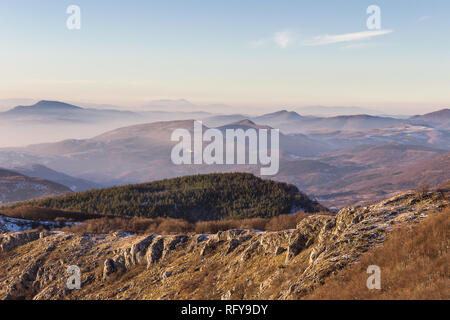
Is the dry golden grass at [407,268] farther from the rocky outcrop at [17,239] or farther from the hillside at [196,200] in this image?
the hillside at [196,200]

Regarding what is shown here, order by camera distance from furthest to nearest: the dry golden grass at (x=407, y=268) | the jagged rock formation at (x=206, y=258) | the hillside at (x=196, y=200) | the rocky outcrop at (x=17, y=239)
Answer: the hillside at (x=196, y=200)
the rocky outcrop at (x=17, y=239)
the jagged rock formation at (x=206, y=258)
the dry golden grass at (x=407, y=268)

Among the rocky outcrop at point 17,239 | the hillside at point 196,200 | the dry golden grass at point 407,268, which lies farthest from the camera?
the hillside at point 196,200

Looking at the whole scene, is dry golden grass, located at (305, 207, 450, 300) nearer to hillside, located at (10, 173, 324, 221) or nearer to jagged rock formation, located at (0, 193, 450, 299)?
jagged rock formation, located at (0, 193, 450, 299)

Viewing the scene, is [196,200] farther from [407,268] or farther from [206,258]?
[407,268]

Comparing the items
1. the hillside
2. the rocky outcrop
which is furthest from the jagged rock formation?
the hillside

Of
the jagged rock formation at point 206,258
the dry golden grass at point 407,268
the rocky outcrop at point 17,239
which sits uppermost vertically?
the dry golden grass at point 407,268

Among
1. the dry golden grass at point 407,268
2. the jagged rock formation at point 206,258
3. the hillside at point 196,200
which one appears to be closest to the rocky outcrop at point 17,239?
the jagged rock formation at point 206,258
